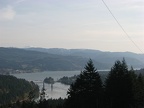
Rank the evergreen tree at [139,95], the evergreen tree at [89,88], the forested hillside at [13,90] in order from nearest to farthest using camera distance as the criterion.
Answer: the evergreen tree at [139,95], the evergreen tree at [89,88], the forested hillside at [13,90]

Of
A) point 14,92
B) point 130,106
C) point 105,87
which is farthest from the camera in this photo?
point 14,92

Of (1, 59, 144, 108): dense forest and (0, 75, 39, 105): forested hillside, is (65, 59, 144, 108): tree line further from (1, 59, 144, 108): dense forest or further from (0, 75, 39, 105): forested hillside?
(0, 75, 39, 105): forested hillside

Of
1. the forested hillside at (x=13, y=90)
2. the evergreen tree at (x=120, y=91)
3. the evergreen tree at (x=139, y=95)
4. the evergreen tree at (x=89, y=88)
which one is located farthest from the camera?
the forested hillside at (x=13, y=90)

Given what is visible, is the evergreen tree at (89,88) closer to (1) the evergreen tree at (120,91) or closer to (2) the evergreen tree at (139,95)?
(1) the evergreen tree at (120,91)

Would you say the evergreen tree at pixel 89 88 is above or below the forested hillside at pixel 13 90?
above

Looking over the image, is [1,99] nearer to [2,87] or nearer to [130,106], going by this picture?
[2,87]

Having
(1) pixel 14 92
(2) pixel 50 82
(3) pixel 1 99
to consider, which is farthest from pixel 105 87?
(2) pixel 50 82

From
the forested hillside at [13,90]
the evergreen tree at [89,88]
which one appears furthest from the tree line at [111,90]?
the forested hillside at [13,90]

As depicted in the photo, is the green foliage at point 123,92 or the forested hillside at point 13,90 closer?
the green foliage at point 123,92

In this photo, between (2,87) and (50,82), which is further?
(50,82)

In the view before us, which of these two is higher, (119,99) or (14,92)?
(119,99)
